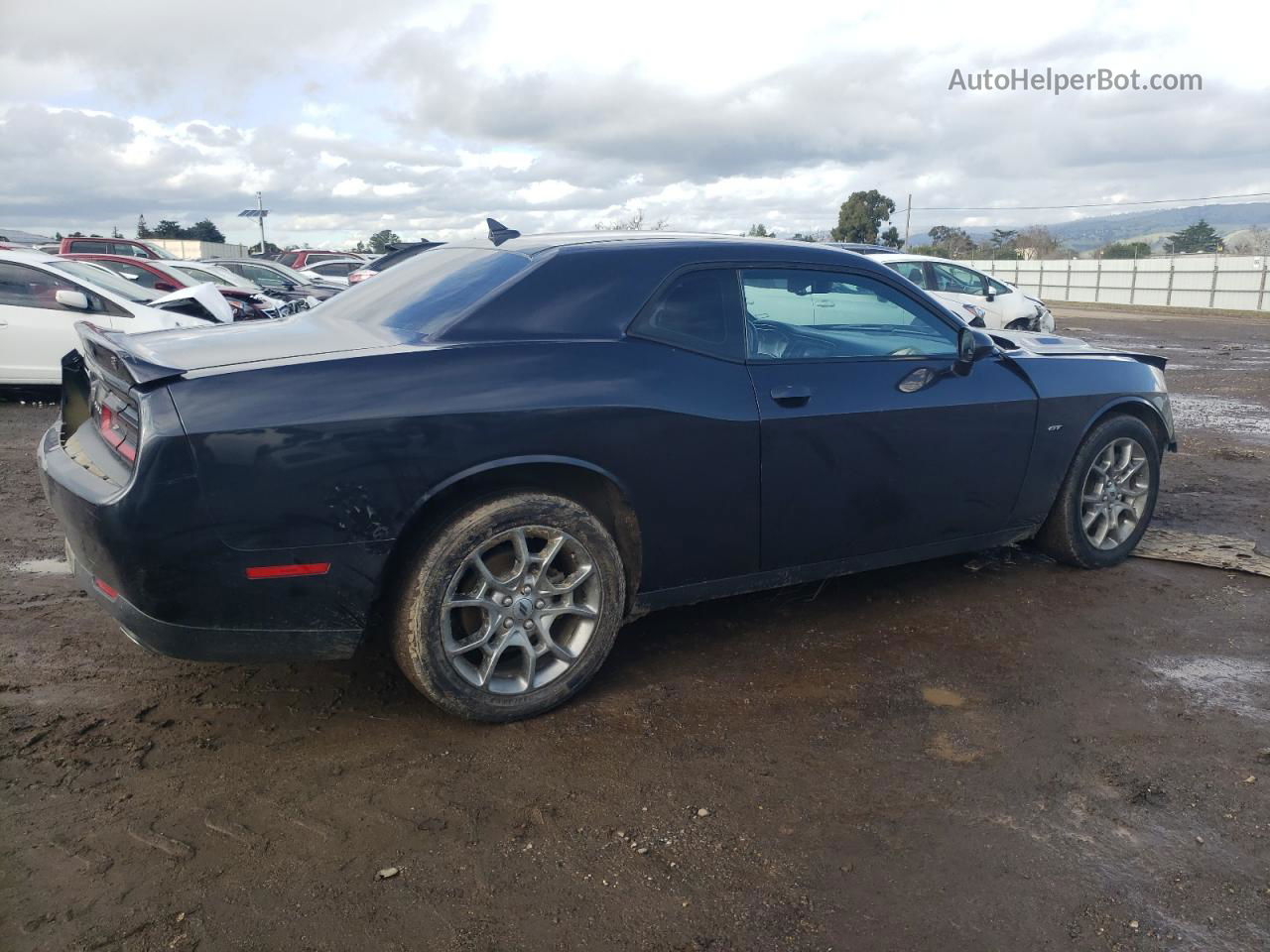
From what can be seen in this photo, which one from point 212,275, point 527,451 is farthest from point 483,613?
point 212,275

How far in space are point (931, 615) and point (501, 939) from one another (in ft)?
9.03

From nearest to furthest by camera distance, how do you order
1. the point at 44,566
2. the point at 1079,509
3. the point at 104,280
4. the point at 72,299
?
1. the point at 44,566
2. the point at 1079,509
3. the point at 72,299
4. the point at 104,280

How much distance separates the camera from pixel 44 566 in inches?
188

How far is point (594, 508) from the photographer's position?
3.48 m

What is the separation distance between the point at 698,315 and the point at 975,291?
42.3ft

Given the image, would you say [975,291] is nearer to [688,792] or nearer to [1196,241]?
[688,792]

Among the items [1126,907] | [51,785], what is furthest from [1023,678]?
[51,785]

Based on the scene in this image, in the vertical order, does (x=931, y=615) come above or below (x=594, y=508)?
below

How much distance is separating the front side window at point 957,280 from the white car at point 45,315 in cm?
1018

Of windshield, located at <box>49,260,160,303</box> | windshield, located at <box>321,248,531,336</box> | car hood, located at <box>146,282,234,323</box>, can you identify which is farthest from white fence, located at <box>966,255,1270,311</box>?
windshield, located at <box>321,248,531,336</box>

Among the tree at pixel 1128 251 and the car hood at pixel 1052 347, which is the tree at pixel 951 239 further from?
the car hood at pixel 1052 347

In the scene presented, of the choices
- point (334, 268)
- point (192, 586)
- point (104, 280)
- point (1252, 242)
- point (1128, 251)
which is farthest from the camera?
point (1128, 251)

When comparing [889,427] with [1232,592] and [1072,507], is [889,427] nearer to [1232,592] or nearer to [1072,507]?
[1072,507]

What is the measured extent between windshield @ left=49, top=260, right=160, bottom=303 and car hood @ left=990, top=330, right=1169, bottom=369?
27.4ft
